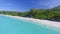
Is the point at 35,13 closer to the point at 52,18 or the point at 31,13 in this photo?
the point at 31,13

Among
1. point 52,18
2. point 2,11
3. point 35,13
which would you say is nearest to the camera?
point 52,18

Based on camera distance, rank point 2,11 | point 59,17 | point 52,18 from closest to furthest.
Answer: point 59,17 < point 52,18 < point 2,11

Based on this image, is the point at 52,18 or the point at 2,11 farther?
the point at 2,11

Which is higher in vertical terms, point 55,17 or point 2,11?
point 55,17

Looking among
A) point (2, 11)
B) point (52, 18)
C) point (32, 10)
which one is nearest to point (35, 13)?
point (32, 10)

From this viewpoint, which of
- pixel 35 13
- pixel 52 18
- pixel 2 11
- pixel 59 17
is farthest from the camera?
pixel 2 11

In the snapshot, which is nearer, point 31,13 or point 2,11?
point 31,13

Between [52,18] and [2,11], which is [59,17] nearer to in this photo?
[52,18]

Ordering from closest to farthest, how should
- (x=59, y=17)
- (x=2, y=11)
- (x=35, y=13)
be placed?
1. (x=59, y=17)
2. (x=35, y=13)
3. (x=2, y=11)

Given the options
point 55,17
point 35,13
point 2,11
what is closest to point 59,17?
point 55,17
